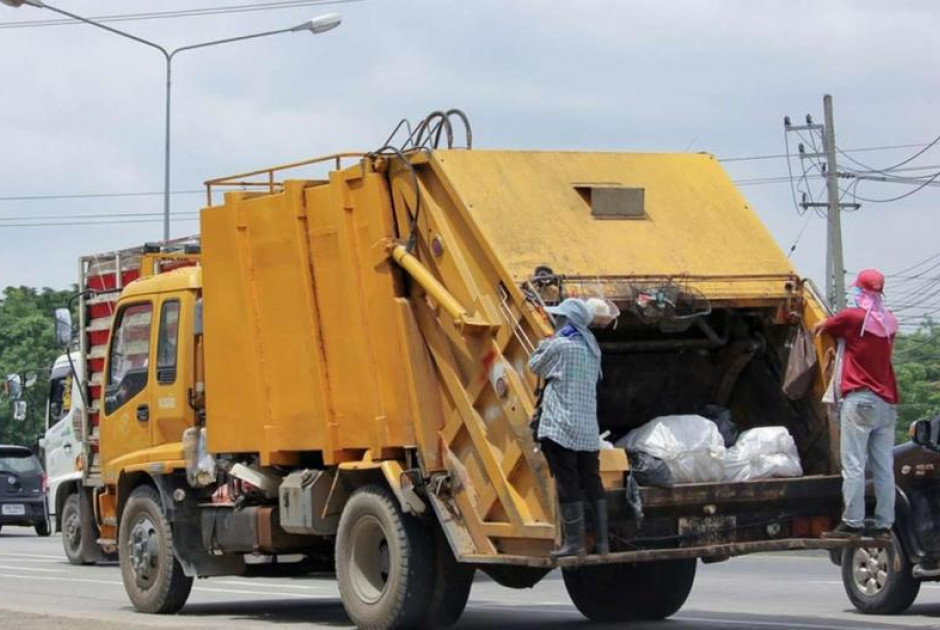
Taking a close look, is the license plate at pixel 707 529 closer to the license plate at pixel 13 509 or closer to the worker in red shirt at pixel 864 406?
the worker in red shirt at pixel 864 406

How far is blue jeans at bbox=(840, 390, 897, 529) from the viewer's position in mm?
10820

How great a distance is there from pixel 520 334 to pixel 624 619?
11.2ft

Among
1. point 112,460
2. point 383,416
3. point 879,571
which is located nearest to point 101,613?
point 112,460

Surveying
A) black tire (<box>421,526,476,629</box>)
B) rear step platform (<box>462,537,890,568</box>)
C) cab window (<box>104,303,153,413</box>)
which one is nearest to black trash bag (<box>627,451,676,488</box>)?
rear step platform (<box>462,537,890,568</box>)

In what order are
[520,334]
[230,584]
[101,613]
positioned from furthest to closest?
1. [230,584]
2. [101,613]
3. [520,334]

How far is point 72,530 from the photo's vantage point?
22.2 m

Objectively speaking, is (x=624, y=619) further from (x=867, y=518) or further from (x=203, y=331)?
(x=203, y=331)

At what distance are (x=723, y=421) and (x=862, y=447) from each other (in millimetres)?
1036

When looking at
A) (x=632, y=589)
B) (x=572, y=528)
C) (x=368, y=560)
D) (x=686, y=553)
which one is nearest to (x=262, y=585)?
(x=632, y=589)

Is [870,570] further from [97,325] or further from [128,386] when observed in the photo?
[97,325]

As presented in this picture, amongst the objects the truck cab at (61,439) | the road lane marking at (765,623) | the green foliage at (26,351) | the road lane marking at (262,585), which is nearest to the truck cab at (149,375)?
the road lane marking at (262,585)

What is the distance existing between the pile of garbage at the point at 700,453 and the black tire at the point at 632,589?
1.76m

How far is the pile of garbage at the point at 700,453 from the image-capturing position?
10766 mm

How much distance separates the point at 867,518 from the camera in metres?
11.0
